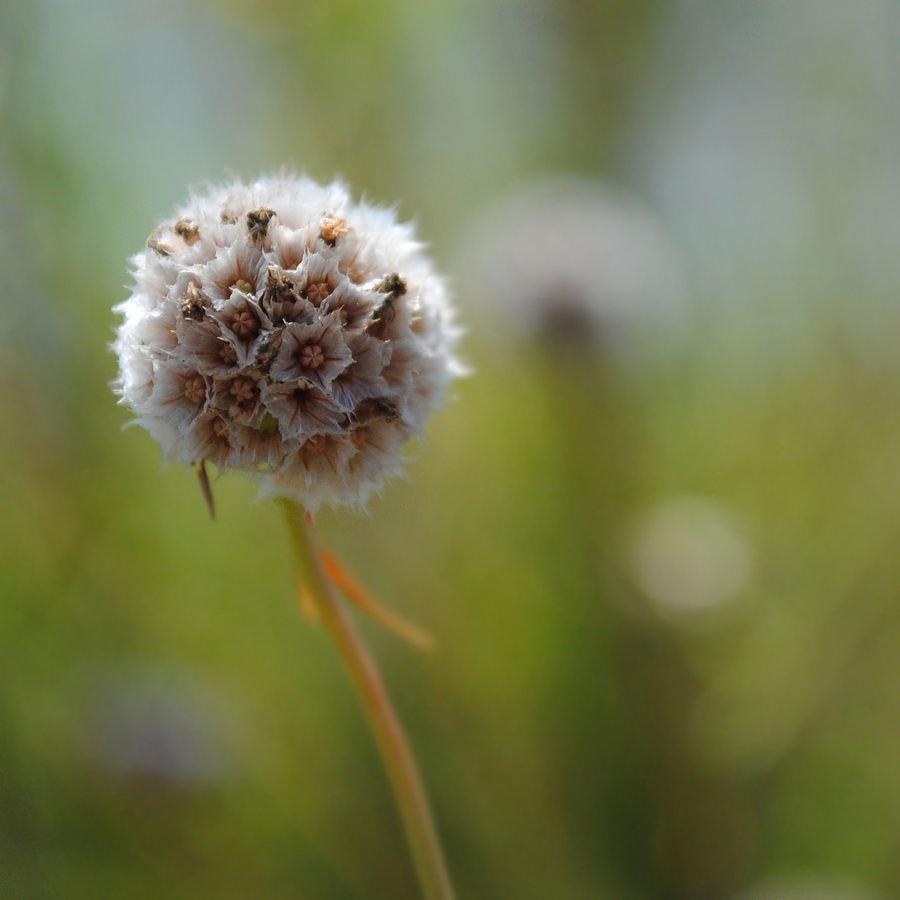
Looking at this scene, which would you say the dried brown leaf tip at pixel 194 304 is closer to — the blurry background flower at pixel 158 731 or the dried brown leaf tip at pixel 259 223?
the dried brown leaf tip at pixel 259 223

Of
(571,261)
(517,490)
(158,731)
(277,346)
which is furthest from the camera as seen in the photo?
(571,261)

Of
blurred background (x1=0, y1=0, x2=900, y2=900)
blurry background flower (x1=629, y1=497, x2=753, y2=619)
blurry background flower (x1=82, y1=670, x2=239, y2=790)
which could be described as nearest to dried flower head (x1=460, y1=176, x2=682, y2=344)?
blurred background (x1=0, y1=0, x2=900, y2=900)

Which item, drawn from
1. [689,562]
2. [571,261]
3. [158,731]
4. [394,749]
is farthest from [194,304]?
[571,261]

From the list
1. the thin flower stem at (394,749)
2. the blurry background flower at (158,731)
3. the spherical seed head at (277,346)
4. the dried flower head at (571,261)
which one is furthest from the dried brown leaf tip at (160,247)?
the dried flower head at (571,261)

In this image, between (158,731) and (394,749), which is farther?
(158,731)

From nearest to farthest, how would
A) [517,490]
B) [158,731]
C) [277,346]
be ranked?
[277,346] < [158,731] < [517,490]

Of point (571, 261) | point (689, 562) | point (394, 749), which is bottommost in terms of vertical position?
point (394, 749)

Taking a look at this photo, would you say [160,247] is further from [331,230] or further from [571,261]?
[571,261]
